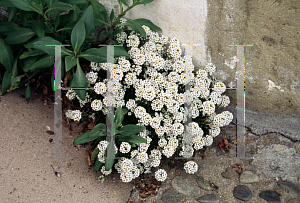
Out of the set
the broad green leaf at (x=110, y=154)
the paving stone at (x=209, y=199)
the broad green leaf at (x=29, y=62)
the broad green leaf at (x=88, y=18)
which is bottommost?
the paving stone at (x=209, y=199)

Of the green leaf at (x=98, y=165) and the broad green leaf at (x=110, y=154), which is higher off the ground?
the broad green leaf at (x=110, y=154)

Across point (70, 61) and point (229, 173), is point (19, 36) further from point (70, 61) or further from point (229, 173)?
point (229, 173)

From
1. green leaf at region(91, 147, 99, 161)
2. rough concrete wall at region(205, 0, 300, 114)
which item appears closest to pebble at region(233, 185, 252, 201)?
rough concrete wall at region(205, 0, 300, 114)

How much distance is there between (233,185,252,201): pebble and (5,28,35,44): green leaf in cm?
305

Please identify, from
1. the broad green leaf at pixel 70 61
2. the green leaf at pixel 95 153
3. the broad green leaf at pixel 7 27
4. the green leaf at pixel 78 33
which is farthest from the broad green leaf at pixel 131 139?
the broad green leaf at pixel 7 27

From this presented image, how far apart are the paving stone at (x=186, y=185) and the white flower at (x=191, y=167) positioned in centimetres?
17

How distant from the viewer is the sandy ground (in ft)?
9.22

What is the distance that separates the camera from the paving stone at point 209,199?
3.02 metres

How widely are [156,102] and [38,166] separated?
5.17ft

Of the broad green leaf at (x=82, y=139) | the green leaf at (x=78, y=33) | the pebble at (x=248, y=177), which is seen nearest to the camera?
the green leaf at (x=78, y=33)

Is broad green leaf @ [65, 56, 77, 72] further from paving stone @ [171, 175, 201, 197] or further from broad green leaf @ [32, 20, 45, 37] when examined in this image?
paving stone @ [171, 175, 201, 197]

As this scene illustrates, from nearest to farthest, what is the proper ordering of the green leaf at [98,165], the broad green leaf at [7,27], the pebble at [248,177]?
1. the broad green leaf at [7,27]
2. the green leaf at [98,165]
3. the pebble at [248,177]

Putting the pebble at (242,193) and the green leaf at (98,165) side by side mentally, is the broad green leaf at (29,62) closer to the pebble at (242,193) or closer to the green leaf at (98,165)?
the green leaf at (98,165)

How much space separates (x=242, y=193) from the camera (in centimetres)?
310
